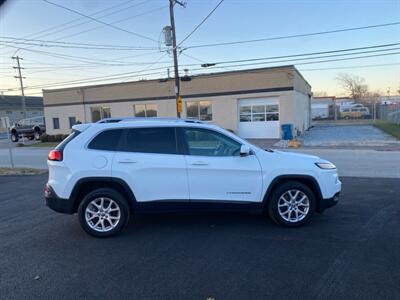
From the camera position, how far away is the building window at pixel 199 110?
25.5 meters

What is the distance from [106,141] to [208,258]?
7.46 ft

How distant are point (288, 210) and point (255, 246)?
3.17 ft

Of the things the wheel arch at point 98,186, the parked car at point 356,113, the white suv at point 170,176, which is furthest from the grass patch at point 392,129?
the parked car at point 356,113

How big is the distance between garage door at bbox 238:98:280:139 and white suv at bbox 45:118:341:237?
18.5 m

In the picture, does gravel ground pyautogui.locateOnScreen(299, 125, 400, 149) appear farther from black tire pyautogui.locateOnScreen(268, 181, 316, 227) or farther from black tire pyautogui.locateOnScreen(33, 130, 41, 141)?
black tire pyautogui.locateOnScreen(33, 130, 41, 141)

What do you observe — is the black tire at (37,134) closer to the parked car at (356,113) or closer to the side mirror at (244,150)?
the side mirror at (244,150)

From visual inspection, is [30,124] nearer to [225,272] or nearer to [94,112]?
[94,112]

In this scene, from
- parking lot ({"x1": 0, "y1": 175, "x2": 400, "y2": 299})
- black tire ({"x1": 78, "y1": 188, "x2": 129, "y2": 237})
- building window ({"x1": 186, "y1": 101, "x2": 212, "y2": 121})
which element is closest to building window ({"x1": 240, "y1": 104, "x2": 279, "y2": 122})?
building window ({"x1": 186, "y1": 101, "x2": 212, "y2": 121})

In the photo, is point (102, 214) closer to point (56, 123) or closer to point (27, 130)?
point (56, 123)

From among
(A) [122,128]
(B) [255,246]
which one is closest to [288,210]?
(B) [255,246]

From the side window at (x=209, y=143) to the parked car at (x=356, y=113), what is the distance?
5311 cm

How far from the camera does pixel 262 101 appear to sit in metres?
23.5

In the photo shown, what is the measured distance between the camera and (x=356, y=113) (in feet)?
173

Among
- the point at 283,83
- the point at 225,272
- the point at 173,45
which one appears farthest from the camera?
the point at 283,83
